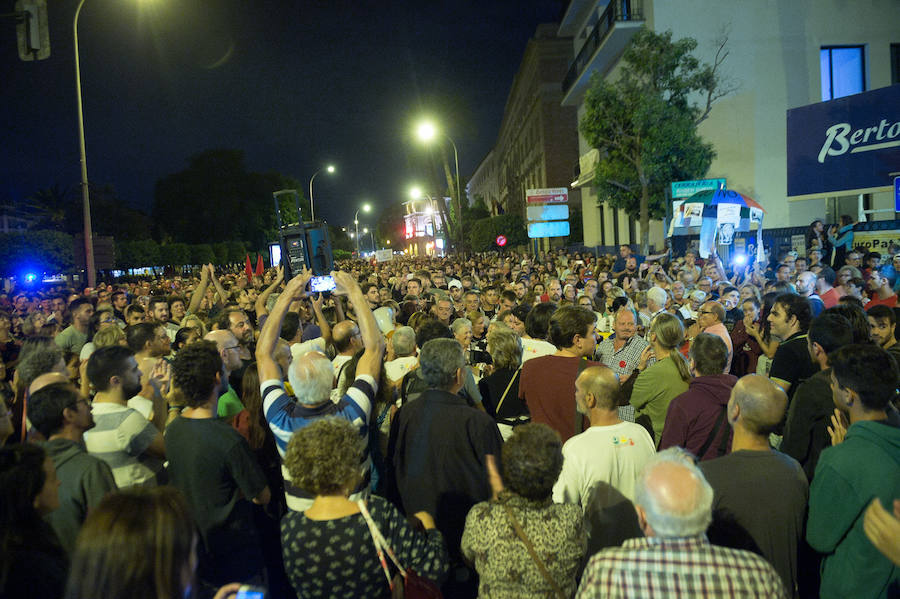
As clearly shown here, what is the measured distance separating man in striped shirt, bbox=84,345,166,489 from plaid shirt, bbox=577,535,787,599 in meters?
2.53

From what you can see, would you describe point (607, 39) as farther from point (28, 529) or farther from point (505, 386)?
point (28, 529)

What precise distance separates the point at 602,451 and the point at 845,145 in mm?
19856

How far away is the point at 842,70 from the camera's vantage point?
2512cm

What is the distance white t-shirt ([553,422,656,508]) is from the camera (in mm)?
3164

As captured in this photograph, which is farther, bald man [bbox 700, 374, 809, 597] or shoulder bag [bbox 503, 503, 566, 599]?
bald man [bbox 700, 374, 809, 597]

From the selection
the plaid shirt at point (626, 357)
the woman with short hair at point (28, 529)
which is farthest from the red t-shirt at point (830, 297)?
the woman with short hair at point (28, 529)

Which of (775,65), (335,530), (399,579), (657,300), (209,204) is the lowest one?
(399,579)

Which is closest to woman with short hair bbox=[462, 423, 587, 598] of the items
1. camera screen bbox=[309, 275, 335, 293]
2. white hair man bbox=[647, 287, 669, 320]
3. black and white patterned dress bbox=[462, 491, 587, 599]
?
black and white patterned dress bbox=[462, 491, 587, 599]

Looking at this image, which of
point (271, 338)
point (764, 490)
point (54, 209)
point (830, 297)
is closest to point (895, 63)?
point (830, 297)

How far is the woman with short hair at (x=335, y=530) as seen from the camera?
2422 mm

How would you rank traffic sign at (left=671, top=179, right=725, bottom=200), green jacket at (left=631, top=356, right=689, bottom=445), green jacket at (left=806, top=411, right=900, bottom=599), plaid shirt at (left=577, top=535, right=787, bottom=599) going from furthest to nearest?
1. traffic sign at (left=671, top=179, right=725, bottom=200)
2. green jacket at (left=631, top=356, right=689, bottom=445)
3. green jacket at (left=806, top=411, right=900, bottom=599)
4. plaid shirt at (left=577, top=535, right=787, bottom=599)

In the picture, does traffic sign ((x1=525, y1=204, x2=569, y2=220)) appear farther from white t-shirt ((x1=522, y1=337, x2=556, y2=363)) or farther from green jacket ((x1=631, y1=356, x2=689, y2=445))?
green jacket ((x1=631, y1=356, x2=689, y2=445))

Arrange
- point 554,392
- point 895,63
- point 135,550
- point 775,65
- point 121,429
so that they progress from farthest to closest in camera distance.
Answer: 1. point 895,63
2. point 775,65
3. point 554,392
4. point 121,429
5. point 135,550

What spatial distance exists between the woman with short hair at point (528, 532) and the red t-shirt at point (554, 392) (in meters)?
1.59
